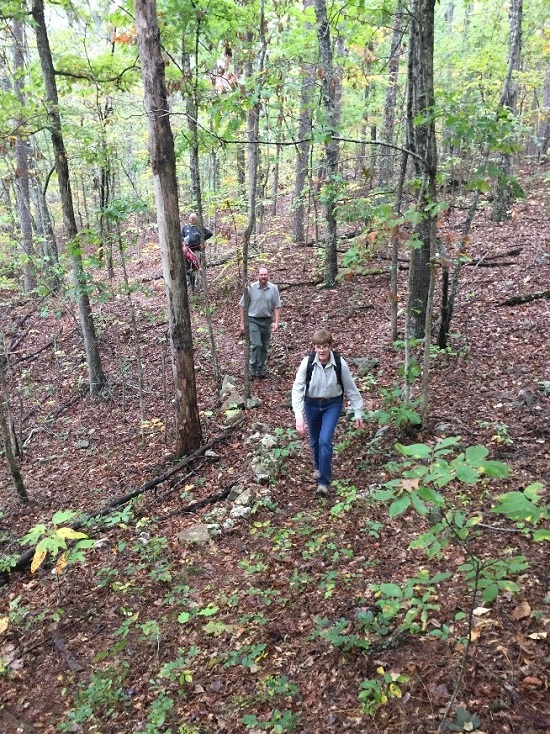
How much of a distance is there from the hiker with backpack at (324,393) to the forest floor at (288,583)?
0.31 metres

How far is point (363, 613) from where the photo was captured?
380 cm

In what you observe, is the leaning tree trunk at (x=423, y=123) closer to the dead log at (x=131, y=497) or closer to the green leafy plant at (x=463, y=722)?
the dead log at (x=131, y=497)

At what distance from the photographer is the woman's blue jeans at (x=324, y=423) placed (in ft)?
18.7

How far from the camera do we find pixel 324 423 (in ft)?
18.9

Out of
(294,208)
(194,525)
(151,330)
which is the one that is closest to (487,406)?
(194,525)

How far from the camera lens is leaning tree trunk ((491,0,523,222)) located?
184 inches

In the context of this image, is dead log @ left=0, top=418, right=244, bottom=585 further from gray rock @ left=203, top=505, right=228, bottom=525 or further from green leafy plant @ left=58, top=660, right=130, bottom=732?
green leafy plant @ left=58, top=660, right=130, bottom=732

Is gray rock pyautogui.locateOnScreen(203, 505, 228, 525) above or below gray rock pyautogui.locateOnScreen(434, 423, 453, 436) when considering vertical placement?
below

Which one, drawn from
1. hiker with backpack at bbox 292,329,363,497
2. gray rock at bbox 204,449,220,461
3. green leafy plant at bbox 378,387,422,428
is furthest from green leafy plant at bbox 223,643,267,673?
gray rock at bbox 204,449,220,461

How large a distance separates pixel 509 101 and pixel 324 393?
1108 cm

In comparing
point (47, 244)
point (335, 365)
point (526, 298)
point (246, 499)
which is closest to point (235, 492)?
point (246, 499)

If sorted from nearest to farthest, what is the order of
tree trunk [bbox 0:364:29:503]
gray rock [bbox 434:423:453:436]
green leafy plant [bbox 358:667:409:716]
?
green leafy plant [bbox 358:667:409:716], gray rock [bbox 434:423:453:436], tree trunk [bbox 0:364:29:503]

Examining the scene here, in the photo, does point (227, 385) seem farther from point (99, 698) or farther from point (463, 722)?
point (463, 722)

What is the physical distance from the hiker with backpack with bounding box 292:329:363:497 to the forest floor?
0.31 m
